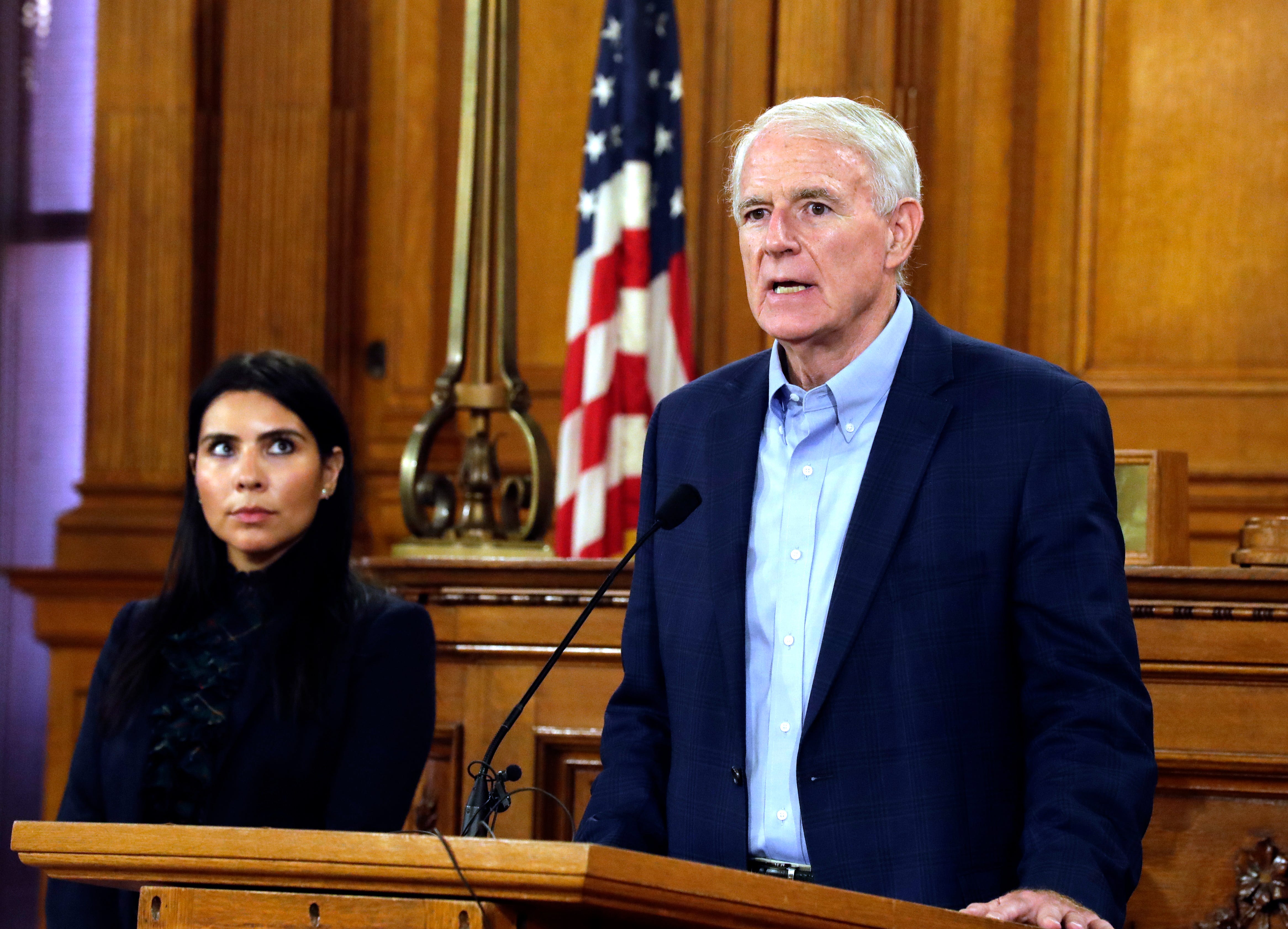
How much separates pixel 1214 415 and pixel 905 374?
9.66 feet

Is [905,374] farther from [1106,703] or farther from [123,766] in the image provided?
[123,766]

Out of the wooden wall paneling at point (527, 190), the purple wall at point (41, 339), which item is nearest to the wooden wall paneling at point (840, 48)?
the wooden wall paneling at point (527, 190)

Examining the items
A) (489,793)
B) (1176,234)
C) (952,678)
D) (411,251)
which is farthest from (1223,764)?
(411,251)

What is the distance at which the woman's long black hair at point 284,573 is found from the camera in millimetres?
2615

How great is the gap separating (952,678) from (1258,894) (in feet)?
3.84

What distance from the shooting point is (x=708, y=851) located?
1914mm

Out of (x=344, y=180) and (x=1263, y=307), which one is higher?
(x=344, y=180)

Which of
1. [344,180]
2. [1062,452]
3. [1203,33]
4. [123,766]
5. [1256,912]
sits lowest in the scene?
[1256,912]

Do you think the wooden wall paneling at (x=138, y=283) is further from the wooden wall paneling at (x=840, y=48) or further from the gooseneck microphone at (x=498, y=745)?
the gooseneck microphone at (x=498, y=745)

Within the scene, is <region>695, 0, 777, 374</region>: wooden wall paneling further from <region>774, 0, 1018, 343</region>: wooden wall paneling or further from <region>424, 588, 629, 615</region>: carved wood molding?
<region>424, 588, 629, 615</region>: carved wood molding

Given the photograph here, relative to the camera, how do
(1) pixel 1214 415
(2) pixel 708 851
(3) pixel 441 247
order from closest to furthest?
(2) pixel 708 851 → (1) pixel 1214 415 → (3) pixel 441 247

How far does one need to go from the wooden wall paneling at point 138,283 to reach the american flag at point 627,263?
1590 mm

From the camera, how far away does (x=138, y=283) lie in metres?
5.35

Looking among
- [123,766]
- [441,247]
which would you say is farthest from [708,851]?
[441,247]
